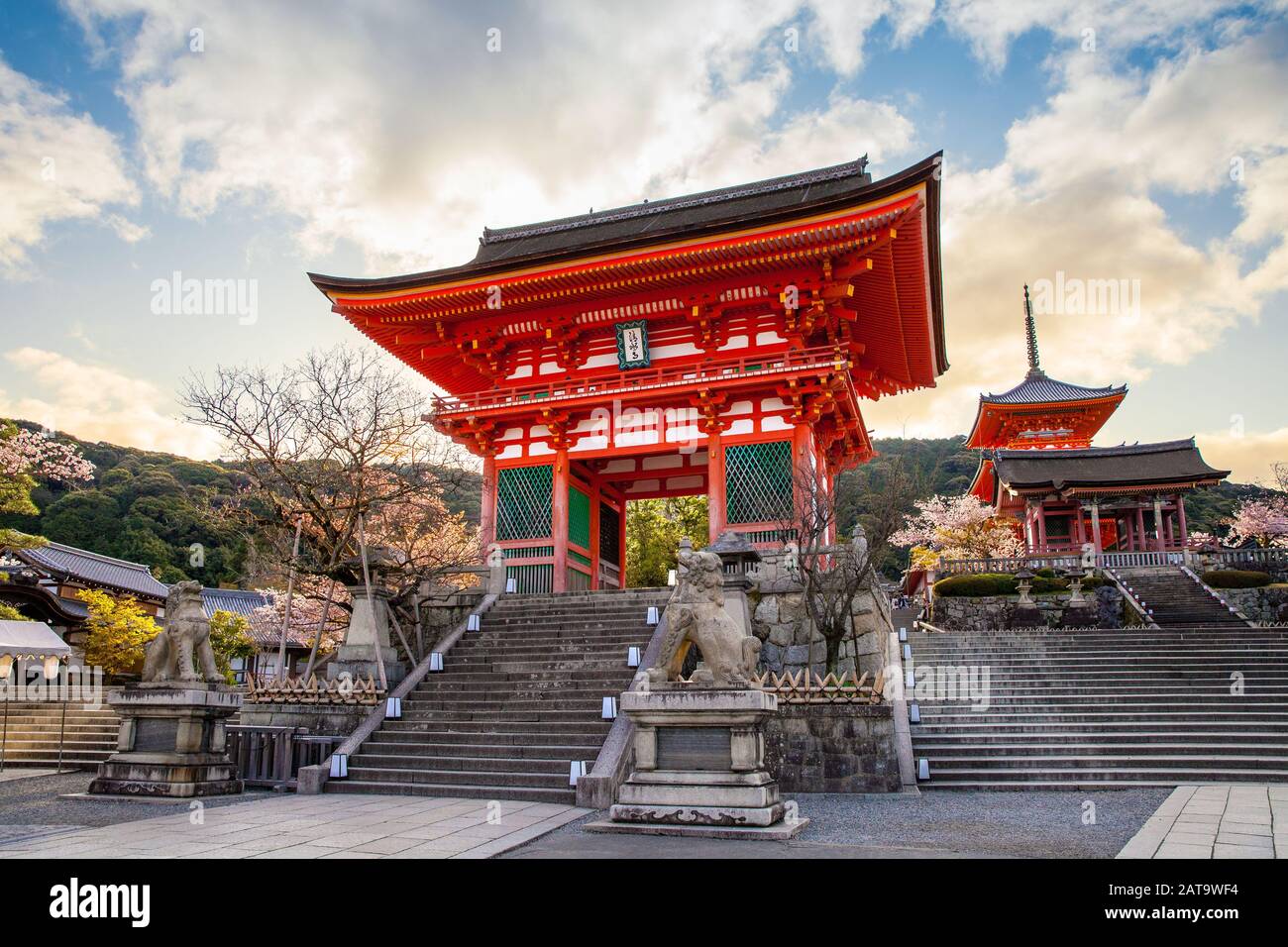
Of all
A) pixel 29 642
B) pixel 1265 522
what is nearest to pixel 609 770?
pixel 29 642

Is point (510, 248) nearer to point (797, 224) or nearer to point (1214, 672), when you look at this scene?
point (797, 224)

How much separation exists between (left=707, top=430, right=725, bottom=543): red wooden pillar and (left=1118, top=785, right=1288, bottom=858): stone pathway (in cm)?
968

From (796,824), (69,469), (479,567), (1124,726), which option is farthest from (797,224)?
(69,469)

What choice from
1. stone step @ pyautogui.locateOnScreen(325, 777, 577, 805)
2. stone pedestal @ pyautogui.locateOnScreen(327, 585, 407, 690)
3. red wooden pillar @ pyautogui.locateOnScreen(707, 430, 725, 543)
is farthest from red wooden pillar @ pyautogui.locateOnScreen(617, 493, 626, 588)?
stone step @ pyautogui.locateOnScreen(325, 777, 577, 805)

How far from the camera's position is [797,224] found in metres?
16.6

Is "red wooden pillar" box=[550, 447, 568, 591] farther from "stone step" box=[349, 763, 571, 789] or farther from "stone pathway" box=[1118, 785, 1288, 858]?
"stone pathway" box=[1118, 785, 1288, 858]

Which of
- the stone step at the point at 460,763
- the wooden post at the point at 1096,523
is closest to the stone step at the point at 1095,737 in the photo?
the stone step at the point at 460,763

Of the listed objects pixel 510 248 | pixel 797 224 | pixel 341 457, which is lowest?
pixel 341 457

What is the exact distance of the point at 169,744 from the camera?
10.1 metres

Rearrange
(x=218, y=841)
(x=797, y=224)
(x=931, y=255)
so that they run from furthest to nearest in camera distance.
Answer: (x=931, y=255) < (x=797, y=224) < (x=218, y=841)

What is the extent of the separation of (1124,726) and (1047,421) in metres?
34.4

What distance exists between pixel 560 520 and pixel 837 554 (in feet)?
21.6

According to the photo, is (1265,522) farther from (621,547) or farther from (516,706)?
(516,706)
